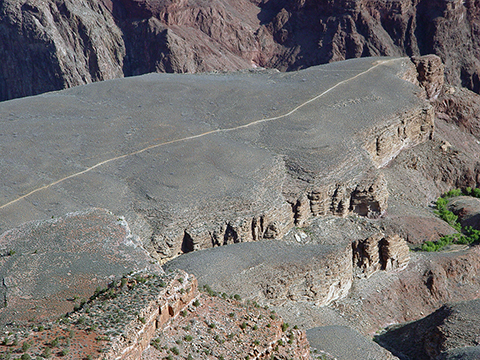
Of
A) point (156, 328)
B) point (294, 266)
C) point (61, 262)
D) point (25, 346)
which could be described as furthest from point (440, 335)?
point (25, 346)

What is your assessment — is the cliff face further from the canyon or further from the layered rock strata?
the layered rock strata

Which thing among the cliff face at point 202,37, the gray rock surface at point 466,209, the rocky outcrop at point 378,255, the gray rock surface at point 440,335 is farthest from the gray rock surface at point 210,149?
the cliff face at point 202,37

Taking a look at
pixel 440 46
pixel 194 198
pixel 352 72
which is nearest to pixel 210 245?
pixel 194 198

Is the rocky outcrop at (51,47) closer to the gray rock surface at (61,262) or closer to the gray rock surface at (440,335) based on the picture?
the gray rock surface at (61,262)

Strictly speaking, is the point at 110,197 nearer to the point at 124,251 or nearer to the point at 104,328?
the point at 124,251

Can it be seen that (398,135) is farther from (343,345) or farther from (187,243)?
(343,345)

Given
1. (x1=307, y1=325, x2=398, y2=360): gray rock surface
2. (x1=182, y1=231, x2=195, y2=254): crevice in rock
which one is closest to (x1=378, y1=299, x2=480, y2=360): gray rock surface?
(x1=307, y1=325, x2=398, y2=360): gray rock surface
